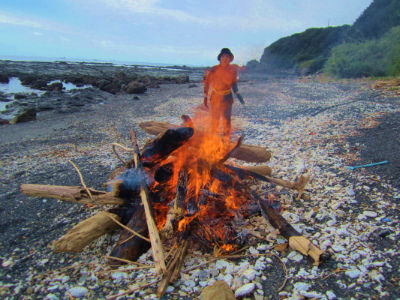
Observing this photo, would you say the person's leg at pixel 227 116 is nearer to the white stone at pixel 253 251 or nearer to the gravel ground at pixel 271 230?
the gravel ground at pixel 271 230

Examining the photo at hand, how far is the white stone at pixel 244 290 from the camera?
106 inches

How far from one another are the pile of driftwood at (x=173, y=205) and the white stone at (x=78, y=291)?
0.51 meters

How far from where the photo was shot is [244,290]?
2713 mm

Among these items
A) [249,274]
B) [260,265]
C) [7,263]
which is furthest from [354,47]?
[7,263]

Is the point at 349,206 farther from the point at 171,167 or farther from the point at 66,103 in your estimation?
the point at 66,103

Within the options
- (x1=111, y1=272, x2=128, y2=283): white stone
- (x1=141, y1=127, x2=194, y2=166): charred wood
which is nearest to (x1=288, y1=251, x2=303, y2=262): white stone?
(x1=111, y1=272, x2=128, y2=283): white stone

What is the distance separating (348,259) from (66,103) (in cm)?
2012

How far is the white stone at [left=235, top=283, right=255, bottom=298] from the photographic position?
8.83ft

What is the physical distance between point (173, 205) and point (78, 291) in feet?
5.10

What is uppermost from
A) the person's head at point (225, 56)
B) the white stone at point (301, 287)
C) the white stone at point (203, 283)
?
the person's head at point (225, 56)

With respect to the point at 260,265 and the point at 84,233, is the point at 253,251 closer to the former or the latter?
the point at 260,265

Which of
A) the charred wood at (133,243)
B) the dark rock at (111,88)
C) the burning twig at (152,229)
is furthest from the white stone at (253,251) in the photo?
the dark rock at (111,88)

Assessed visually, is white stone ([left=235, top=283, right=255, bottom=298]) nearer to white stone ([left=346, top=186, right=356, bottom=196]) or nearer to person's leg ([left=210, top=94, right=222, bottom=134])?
white stone ([left=346, top=186, right=356, bottom=196])

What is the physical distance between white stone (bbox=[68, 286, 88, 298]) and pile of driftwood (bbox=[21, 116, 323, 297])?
51cm
